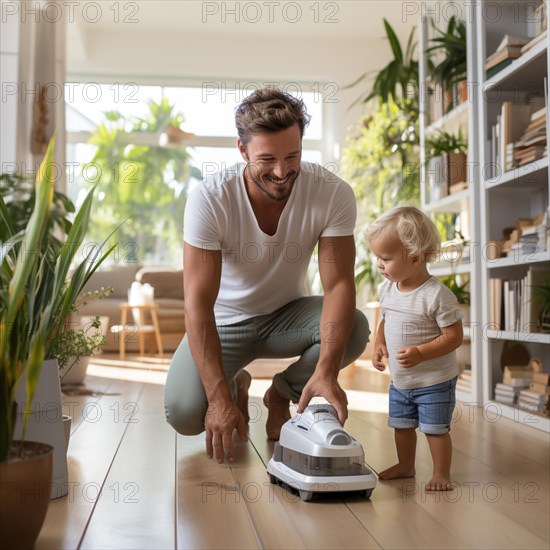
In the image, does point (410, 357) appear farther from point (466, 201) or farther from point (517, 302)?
point (466, 201)

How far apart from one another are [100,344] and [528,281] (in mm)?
1738

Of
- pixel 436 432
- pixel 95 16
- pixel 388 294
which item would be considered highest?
pixel 95 16

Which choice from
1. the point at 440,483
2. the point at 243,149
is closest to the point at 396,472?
the point at 440,483

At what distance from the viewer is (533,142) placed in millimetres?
3094

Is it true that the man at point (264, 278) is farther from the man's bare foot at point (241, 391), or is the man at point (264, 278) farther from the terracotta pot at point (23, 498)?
the terracotta pot at point (23, 498)

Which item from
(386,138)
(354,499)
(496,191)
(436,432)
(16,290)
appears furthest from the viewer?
(386,138)

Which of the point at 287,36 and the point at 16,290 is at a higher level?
the point at 287,36

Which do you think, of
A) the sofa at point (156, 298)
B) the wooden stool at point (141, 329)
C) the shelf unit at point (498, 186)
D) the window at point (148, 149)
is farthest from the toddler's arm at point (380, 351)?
the window at point (148, 149)

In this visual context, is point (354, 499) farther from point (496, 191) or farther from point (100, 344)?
point (496, 191)

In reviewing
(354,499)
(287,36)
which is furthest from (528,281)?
(287,36)

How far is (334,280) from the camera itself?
2.30 metres

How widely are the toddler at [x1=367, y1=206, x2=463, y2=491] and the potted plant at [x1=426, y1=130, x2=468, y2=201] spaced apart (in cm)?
215

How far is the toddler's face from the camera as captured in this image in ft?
6.44

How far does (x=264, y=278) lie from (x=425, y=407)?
732 mm
